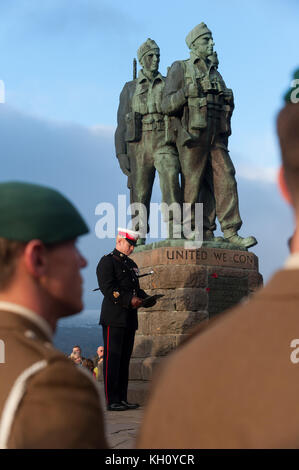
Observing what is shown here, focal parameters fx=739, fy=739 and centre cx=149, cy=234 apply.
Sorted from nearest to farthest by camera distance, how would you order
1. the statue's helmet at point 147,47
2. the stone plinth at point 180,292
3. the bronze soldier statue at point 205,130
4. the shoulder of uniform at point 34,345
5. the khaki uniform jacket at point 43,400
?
the khaki uniform jacket at point 43,400
the shoulder of uniform at point 34,345
the stone plinth at point 180,292
the bronze soldier statue at point 205,130
the statue's helmet at point 147,47

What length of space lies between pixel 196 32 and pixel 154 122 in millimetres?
1325

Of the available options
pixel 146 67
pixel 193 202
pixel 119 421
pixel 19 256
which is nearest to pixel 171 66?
pixel 146 67

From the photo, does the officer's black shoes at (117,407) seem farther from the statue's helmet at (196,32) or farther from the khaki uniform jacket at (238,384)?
the khaki uniform jacket at (238,384)

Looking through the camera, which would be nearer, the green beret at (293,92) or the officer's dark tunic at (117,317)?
the green beret at (293,92)

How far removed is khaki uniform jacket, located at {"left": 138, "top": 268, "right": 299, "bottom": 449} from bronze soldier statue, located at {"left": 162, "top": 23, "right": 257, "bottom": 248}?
8.76 m

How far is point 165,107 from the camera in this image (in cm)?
980

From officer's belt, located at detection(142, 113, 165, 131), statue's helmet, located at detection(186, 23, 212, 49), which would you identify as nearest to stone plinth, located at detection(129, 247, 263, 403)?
officer's belt, located at detection(142, 113, 165, 131)

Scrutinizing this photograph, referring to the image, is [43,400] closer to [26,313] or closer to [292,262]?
[26,313]

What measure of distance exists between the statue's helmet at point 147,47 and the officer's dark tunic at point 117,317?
13.0 ft

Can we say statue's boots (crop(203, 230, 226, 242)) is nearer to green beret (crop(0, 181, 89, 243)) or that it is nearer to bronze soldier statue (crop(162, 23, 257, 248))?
bronze soldier statue (crop(162, 23, 257, 248))

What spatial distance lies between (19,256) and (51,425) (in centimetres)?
35

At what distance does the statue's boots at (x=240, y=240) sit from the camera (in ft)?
32.1

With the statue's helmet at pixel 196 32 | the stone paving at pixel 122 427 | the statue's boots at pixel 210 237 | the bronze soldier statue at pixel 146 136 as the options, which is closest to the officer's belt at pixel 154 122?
the bronze soldier statue at pixel 146 136
